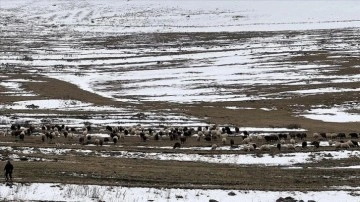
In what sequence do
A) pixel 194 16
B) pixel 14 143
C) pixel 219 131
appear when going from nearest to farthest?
pixel 14 143 → pixel 219 131 → pixel 194 16

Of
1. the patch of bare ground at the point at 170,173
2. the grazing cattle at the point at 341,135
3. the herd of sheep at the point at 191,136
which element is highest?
the patch of bare ground at the point at 170,173

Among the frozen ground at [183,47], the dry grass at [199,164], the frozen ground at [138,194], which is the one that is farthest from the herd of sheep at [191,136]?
the frozen ground at [138,194]

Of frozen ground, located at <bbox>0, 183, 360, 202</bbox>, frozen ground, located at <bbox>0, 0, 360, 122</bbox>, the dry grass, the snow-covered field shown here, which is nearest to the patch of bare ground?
the dry grass

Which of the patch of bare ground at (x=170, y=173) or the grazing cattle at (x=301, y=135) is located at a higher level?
the patch of bare ground at (x=170, y=173)

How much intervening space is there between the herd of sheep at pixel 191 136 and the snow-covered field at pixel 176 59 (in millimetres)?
2457

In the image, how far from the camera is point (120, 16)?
14850 cm

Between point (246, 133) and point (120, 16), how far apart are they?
4441 inches

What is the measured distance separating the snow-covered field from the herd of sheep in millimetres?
2457

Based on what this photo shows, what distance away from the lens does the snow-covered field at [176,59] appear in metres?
31.8

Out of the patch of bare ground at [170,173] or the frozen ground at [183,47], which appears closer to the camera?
the patch of bare ground at [170,173]

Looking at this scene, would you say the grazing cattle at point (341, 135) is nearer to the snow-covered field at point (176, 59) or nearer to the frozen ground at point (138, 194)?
the snow-covered field at point (176, 59)

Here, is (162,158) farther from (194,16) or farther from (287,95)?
(194,16)

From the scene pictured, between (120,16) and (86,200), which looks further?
(120,16)

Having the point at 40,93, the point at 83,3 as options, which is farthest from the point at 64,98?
the point at 83,3
